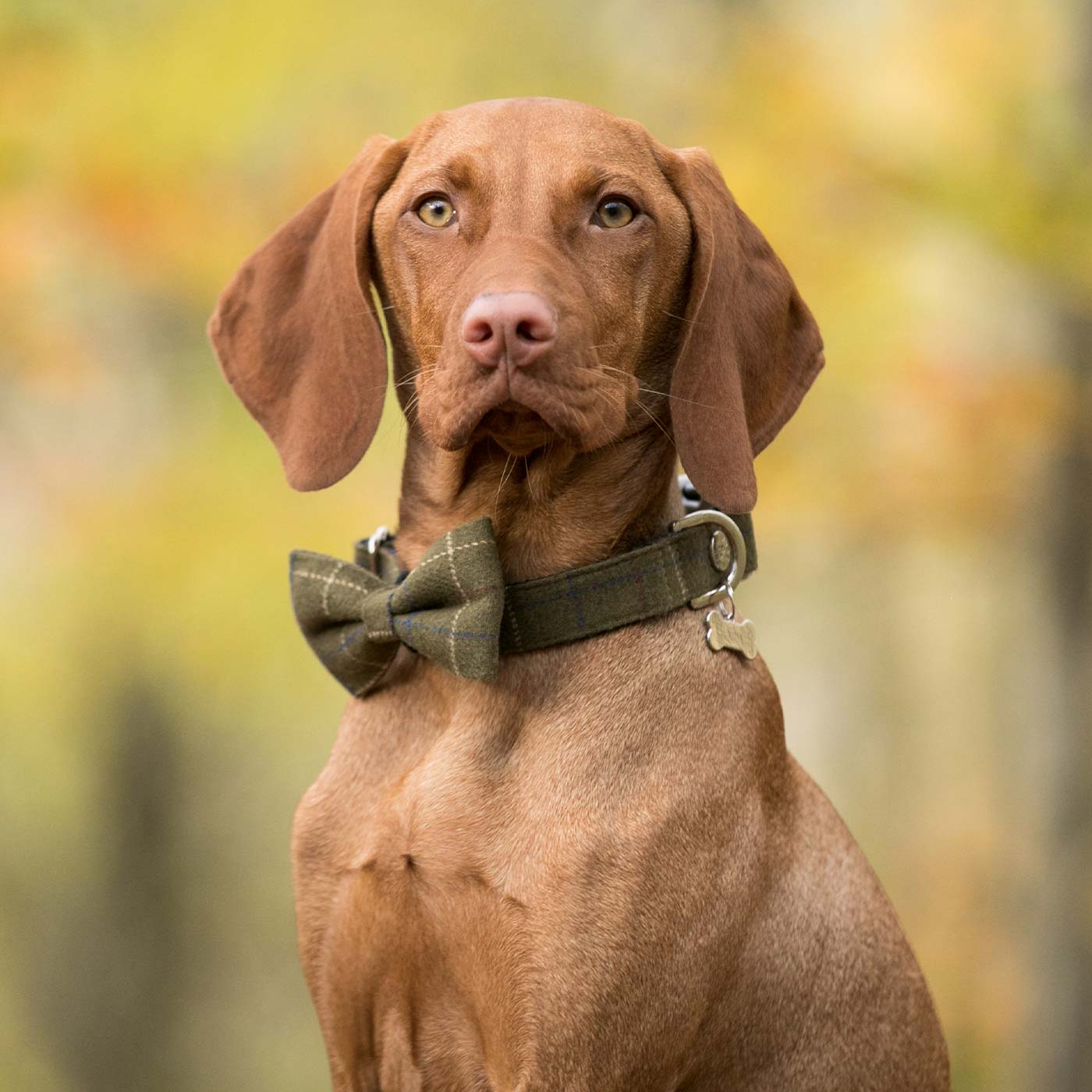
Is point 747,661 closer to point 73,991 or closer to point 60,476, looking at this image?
point 60,476

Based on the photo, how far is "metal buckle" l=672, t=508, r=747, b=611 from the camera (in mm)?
3324

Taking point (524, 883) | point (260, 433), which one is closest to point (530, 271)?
point (524, 883)

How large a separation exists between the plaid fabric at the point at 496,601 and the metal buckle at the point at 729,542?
0.05 ft

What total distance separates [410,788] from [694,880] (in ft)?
1.84

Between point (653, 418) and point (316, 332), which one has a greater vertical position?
point (316, 332)

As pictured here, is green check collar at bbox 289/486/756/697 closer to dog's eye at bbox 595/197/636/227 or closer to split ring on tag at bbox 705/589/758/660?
split ring on tag at bbox 705/589/758/660

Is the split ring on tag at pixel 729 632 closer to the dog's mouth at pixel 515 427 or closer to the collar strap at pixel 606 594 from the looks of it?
the collar strap at pixel 606 594

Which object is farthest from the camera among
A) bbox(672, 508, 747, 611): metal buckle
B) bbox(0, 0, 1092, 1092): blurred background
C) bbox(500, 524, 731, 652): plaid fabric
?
bbox(0, 0, 1092, 1092): blurred background

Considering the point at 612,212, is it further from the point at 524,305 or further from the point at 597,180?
the point at 524,305

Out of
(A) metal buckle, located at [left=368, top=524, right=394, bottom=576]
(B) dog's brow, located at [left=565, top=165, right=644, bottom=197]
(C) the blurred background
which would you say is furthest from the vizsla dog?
(C) the blurred background

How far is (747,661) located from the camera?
3.36 metres

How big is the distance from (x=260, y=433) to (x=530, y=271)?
369 cm

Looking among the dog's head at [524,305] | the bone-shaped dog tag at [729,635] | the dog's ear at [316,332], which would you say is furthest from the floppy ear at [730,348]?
the dog's ear at [316,332]

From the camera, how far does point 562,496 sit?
3314mm
